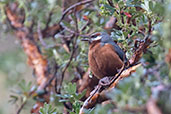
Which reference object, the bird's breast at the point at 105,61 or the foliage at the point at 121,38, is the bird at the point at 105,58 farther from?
the foliage at the point at 121,38

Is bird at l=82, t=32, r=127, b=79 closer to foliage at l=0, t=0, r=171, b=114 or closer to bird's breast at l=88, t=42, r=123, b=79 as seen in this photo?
bird's breast at l=88, t=42, r=123, b=79

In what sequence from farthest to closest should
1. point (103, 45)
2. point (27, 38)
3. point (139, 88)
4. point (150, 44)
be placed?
point (27, 38) → point (103, 45) → point (150, 44) → point (139, 88)

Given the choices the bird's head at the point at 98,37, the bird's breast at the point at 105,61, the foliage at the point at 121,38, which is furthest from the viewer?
the bird's head at the point at 98,37

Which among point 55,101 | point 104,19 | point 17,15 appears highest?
point 17,15

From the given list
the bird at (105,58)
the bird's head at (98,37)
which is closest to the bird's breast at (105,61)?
the bird at (105,58)

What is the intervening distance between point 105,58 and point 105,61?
3 centimetres

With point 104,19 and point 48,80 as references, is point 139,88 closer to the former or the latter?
point 104,19

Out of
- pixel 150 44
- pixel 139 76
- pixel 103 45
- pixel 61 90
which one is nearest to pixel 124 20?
pixel 150 44

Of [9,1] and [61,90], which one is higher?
[9,1]

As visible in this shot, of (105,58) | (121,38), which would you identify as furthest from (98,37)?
(121,38)

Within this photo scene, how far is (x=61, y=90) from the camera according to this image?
288 cm

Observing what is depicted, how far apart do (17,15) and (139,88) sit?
2.91 m

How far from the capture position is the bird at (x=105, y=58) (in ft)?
7.47

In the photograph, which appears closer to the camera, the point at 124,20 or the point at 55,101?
the point at 124,20
